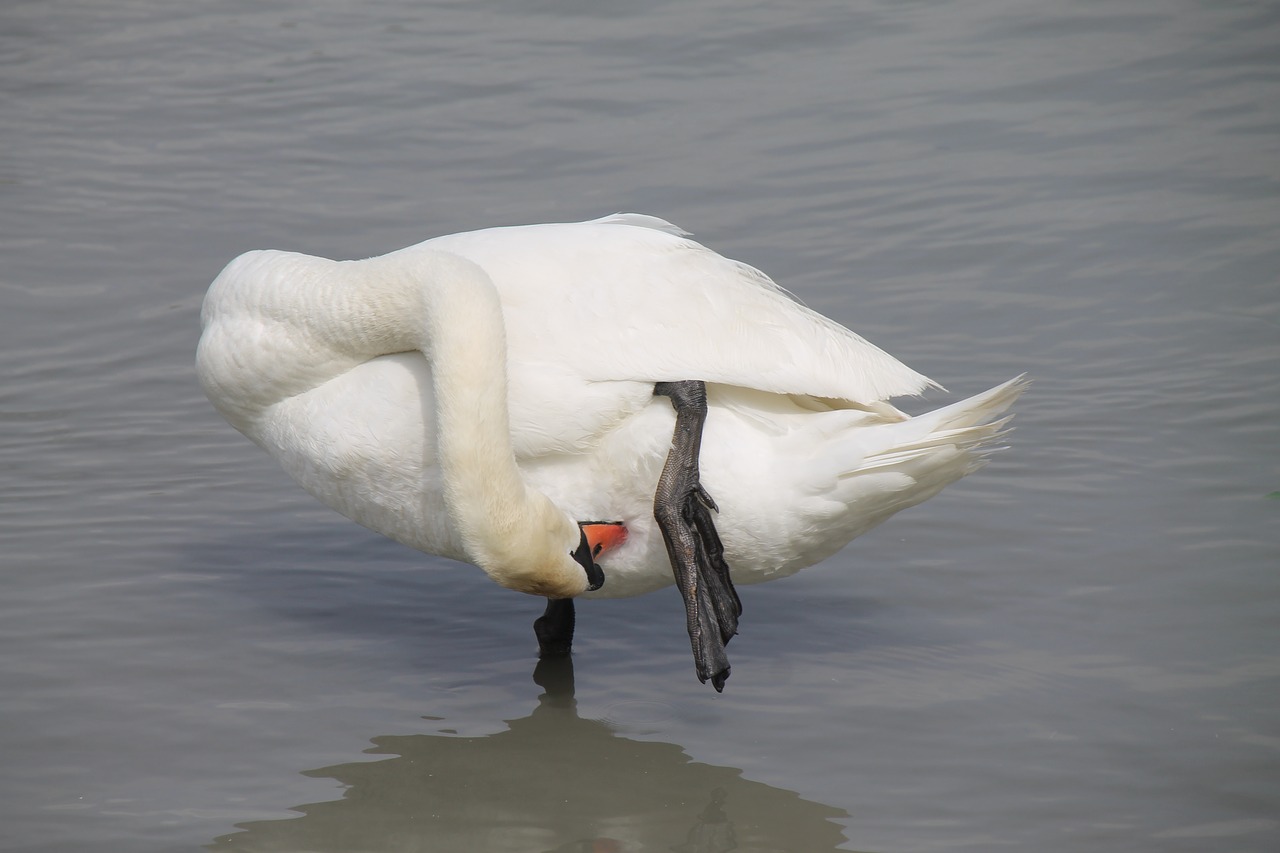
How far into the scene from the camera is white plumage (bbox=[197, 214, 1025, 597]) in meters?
4.07

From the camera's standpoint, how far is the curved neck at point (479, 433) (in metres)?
3.92

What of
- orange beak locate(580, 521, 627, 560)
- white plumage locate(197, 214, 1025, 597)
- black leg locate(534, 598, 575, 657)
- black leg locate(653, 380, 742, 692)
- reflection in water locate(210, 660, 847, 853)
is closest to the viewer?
reflection in water locate(210, 660, 847, 853)

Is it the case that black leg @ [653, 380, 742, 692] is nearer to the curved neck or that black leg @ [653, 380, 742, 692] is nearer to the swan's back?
the swan's back

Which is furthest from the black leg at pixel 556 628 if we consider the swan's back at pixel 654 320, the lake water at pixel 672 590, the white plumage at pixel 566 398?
the swan's back at pixel 654 320

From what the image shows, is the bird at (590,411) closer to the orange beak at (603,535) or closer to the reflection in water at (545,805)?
the orange beak at (603,535)

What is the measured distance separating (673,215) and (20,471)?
11.8 feet

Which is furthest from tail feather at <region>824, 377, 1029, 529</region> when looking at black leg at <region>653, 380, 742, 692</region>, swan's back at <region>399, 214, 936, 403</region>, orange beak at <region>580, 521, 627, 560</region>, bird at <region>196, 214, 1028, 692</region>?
orange beak at <region>580, 521, 627, 560</region>

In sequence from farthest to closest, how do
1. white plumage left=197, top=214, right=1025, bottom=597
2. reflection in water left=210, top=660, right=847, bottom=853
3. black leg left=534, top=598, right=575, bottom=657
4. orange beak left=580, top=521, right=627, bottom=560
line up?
1. black leg left=534, top=598, right=575, bottom=657
2. orange beak left=580, top=521, right=627, bottom=560
3. white plumage left=197, top=214, right=1025, bottom=597
4. reflection in water left=210, top=660, right=847, bottom=853

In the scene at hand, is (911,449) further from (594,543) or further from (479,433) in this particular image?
(479,433)

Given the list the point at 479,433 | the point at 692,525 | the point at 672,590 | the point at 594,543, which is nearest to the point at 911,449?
the point at 692,525

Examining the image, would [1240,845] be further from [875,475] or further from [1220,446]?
[1220,446]

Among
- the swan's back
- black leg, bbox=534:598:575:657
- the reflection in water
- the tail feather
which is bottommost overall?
the reflection in water

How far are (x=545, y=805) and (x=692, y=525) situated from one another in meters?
0.82

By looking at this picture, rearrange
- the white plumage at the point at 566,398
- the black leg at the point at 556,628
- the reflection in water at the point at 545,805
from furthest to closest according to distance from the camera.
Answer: the black leg at the point at 556,628 → the white plumage at the point at 566,398 → the reflection in water at the point at 545,805
